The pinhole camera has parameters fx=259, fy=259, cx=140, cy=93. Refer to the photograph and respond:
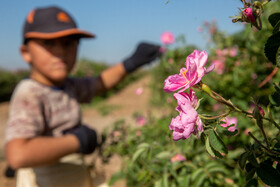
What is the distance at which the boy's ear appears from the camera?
1.77 meters

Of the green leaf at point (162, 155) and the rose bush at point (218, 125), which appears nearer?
the rose bush at point (218, 125)

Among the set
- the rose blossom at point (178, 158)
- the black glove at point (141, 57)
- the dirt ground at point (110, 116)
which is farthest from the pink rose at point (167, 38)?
the rose blossom at point (178, 158)

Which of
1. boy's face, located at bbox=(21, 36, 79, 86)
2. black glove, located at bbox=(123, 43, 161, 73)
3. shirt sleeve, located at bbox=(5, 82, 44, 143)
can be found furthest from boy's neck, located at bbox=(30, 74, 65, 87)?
black glove, located at bbox=(123, 43, 161, 73)

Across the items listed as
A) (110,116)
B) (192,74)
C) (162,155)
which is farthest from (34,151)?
(110,116)

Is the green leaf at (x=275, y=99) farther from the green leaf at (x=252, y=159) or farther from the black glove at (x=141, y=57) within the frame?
the black glove at (x=141, y=57)

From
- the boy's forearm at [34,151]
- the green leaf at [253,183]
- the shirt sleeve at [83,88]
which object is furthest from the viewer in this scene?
the shirt sleeve at [83,88]

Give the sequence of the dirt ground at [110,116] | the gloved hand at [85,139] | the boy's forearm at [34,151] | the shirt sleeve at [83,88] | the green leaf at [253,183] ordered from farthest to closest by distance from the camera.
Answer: the dirt ground at [110,116] → the shirt sleeve at [83,88] → the gloved hand at [85,139] → the boy's forearm at [34,151] → the green leaf at [253,183]

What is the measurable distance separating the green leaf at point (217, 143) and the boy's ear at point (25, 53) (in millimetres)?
1646

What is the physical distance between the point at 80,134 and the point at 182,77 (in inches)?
49.2

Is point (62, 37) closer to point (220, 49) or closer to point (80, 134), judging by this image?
point (80, 134)

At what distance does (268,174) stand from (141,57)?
181cm

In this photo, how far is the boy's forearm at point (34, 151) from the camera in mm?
1276

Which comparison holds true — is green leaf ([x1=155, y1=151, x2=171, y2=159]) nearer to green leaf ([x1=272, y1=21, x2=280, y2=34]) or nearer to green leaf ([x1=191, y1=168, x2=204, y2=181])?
green leaf ([x1=191, y1=168, x2=204, y2=181])

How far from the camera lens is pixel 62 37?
5.48ft
